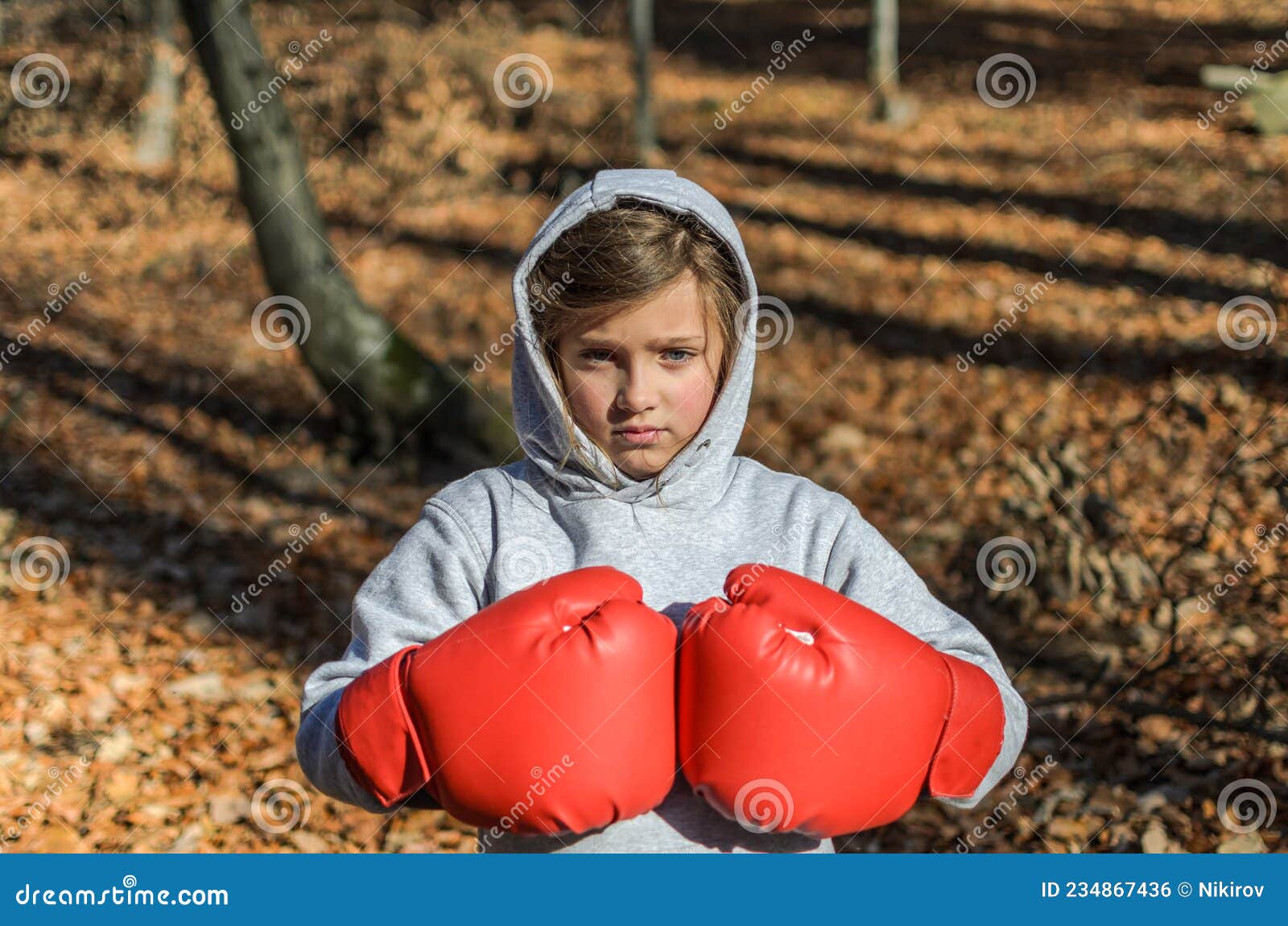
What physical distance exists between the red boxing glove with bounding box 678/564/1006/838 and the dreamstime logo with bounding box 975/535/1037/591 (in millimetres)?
2921

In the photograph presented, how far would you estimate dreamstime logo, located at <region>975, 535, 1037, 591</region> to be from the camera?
14.9 ft

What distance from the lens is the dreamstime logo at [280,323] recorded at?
596 cm

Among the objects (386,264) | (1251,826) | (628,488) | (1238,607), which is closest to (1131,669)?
(1238,607)

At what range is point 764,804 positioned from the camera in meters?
1.70

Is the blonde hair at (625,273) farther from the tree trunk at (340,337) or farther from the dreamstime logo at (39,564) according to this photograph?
the tree trunk at (340,337)

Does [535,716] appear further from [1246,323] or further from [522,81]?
[522,81]

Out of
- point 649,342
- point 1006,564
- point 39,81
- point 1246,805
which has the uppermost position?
point 39,81

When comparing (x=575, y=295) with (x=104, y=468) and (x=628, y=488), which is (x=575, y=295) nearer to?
(x=628, y=488)

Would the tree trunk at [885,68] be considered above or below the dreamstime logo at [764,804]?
above

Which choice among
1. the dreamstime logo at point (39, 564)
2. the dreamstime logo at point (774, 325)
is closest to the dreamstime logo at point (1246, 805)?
the dreamstime logo at point (39, 564)

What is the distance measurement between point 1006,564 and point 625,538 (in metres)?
3.12
